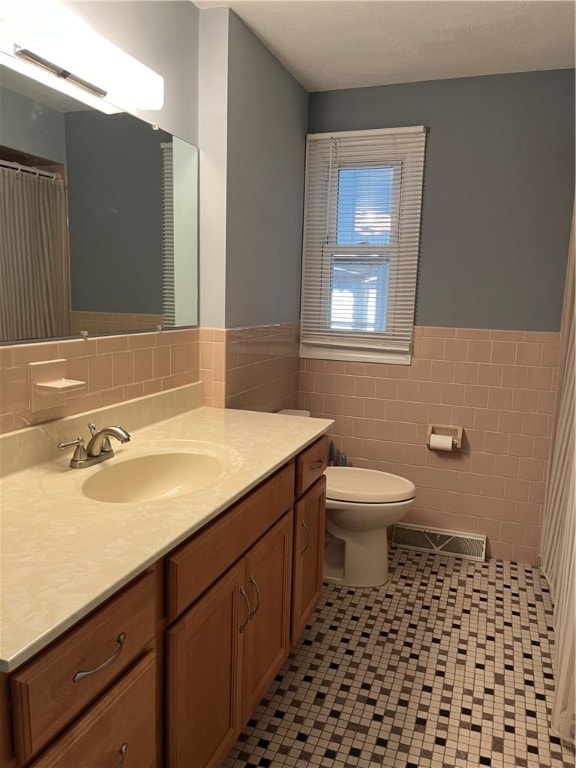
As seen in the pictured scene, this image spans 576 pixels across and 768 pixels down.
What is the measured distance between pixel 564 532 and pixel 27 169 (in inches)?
87.2

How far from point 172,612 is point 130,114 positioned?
1.59 metres

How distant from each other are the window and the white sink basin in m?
1.71

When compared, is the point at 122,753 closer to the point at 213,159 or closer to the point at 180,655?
the point at 180,655

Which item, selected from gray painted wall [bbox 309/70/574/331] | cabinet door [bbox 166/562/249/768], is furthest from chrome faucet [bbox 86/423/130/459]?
gray painted wall [bbox 309/70/574/331]

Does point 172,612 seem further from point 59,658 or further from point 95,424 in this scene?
point 95,424

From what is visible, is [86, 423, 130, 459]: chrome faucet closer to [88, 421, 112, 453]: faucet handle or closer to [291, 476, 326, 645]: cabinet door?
[88, 421, 112, 453]: faucet handle

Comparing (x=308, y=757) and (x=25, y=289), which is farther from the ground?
(x=25, y=289)

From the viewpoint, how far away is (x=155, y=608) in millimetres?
1188

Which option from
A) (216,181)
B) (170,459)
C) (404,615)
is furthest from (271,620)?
(216,181)

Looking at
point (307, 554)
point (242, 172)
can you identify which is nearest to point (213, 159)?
point (242, 172)

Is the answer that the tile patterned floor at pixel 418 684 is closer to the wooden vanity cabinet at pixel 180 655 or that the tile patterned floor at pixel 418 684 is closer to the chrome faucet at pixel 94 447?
the wooden vanity cabinet at pixel 180 655

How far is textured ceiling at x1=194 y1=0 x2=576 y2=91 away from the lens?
2270 mm

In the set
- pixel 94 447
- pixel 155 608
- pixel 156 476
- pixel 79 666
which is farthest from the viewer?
pixel 156 476

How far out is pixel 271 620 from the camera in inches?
73.2
